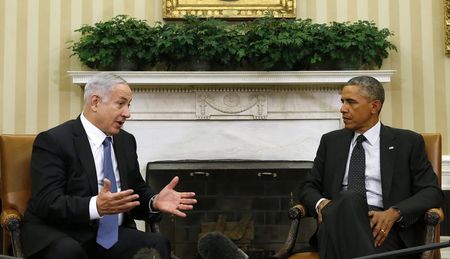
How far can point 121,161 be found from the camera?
287 centimetres

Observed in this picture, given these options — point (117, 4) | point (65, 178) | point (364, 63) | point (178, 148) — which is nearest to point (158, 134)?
point (178, 148)

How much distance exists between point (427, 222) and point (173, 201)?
41.2 inches

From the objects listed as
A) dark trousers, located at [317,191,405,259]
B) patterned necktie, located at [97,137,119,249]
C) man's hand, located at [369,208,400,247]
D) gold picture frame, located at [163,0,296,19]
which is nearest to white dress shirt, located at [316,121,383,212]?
man's hand, located at [369,208,400,247]

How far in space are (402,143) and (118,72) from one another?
1914mm

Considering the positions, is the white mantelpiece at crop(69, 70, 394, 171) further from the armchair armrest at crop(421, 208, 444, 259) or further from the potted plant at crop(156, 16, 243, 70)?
the armchair armrest at crop(421, 208, 444, 259)

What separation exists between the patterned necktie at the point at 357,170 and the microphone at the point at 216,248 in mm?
962

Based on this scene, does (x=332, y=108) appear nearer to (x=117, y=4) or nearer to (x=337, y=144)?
(x=337, y=144)

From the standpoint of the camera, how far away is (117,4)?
4570mm

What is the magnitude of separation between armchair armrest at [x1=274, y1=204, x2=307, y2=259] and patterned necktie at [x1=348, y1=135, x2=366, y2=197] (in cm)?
24

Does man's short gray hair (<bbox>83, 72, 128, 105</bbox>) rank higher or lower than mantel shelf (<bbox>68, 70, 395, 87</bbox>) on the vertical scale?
lower

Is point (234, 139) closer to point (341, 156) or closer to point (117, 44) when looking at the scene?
point (117, 44)

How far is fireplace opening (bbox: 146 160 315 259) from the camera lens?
4441 mm

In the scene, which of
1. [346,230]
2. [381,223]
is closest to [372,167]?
[381,223]

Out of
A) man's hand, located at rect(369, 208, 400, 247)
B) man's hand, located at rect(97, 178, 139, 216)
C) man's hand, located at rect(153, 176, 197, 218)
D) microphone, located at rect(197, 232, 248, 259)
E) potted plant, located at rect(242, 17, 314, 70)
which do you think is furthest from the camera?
potted plant, located at rect(242, 17, 314, 70)
